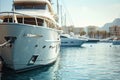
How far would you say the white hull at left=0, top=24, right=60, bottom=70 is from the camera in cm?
1500

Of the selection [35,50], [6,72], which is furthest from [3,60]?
[35,50]

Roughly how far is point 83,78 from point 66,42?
51.9 meters

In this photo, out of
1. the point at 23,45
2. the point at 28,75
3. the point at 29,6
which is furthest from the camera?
the point at 29,6

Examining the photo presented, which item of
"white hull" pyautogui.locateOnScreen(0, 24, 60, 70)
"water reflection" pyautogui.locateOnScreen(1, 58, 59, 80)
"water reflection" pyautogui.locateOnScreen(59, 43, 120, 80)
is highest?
"white hull" pyautogui.locateOnScreen(0, 24, 60, 70)

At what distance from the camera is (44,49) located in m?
18.1

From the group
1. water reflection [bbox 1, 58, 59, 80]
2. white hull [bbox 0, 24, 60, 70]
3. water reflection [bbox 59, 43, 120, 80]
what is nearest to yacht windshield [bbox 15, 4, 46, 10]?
white hull [bbox 0, 24, 60, 70]

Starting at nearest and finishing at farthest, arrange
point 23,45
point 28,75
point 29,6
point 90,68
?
point 23,45, point 28,75, point 90,68, point 29,6

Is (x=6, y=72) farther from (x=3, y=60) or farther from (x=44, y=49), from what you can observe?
(x=44, y=49)

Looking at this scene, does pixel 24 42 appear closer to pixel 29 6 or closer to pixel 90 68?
pixel 29 6

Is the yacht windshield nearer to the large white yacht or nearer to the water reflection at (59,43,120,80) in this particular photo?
the large white yacht

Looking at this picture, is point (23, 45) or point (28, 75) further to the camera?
point (28, 75)

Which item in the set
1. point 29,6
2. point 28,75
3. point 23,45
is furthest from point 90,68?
point 23,45

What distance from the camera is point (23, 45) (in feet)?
51.5

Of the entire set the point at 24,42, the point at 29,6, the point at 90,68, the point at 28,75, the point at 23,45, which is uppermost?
the point at 29,6
